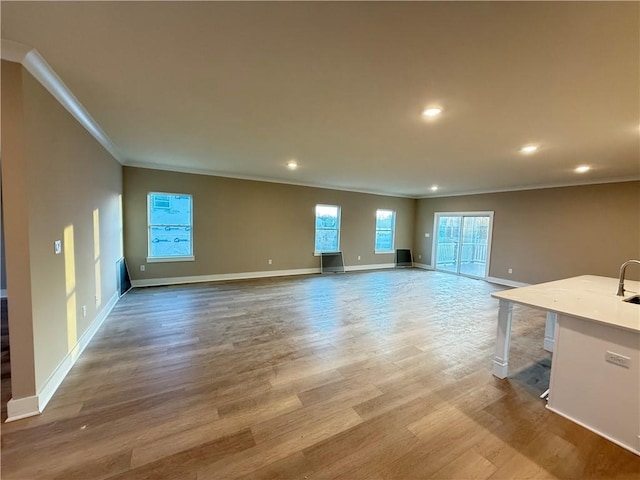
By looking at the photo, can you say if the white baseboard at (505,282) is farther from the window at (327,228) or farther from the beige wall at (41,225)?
the beige wall at (41,225)

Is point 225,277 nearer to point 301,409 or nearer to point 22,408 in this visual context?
point 22,408

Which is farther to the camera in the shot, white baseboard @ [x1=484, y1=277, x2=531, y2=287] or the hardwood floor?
white baseboard @ [x1=484, y1=277, x2=531, y2=287]

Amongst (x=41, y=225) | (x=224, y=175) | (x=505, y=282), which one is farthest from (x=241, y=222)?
(x=505, y=282)

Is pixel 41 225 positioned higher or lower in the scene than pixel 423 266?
higher

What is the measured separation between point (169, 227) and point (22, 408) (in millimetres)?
4352

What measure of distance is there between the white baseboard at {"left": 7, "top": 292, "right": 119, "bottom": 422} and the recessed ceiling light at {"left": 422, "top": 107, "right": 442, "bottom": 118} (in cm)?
394

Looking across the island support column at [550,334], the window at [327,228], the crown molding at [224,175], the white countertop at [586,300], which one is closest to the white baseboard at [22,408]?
the white countertop at [586,300]

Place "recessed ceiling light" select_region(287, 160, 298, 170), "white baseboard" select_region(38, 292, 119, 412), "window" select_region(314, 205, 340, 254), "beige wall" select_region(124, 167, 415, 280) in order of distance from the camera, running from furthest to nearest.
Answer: "window" select_region(314, 205, 340, 254) → "beige wall" select_region(124, 167, 415, 280) → "recessed ceiling light" select_region(287, 160, 298, 170) → "white baseboard" select_region(38, 292, 119, 412)

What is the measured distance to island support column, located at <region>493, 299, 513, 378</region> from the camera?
2.47m

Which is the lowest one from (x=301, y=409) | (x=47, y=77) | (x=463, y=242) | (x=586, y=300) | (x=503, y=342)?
(x=301, y=409)

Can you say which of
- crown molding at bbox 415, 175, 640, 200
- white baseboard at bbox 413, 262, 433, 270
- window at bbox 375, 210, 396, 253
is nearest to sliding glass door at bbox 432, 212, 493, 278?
white baseboard at bbox 413, 262, 433, 270

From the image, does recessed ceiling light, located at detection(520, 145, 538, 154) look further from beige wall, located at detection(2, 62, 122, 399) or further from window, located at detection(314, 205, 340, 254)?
beige wall, located at detection(2, 62, 122, 399)

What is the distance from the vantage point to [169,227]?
19.0 feet

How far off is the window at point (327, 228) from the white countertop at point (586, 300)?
5.55 metres
